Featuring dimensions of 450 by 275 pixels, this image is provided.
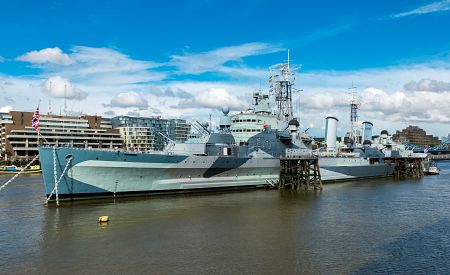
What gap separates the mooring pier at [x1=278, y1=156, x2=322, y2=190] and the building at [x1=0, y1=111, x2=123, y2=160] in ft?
199

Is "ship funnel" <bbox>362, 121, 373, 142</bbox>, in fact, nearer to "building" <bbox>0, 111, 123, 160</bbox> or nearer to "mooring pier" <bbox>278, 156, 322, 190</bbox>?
"mooring pier" <bbox>278, 156, 322, 190</bbox>

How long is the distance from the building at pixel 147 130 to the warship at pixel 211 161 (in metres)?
65.3

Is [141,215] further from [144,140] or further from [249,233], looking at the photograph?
[144,140]

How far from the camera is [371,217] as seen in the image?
2450 centimetres

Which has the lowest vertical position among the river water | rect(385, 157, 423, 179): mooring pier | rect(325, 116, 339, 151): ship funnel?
the river water

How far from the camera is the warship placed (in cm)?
2720

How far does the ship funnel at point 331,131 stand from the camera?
177ft

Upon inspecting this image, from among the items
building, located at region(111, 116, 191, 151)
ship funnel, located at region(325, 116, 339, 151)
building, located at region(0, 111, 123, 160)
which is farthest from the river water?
building, located at region(111, 116, 191, 151)

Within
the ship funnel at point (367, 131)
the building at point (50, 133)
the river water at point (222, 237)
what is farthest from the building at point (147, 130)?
the river water at point (222, 237)

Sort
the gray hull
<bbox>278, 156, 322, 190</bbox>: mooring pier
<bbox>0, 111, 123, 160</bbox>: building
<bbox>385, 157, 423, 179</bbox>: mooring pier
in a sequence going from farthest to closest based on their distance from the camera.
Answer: <bbox>0, 111, 123, 160</bbox>: building → <bbox>385, 157, 423, 179</bbox>: mooring pier → <bbox>278, 156, 322, 190</bbox>: mooring pier → the gray hull

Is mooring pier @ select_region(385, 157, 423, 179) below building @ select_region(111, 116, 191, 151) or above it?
below

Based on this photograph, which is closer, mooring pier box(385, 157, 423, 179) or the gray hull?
the gray hull

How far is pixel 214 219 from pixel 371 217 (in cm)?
968

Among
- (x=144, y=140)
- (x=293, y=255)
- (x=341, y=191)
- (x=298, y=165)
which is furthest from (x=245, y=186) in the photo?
(x=144, y=140)
